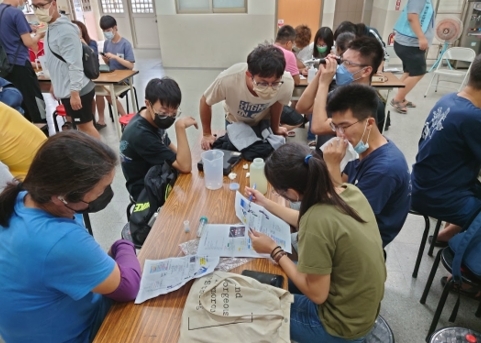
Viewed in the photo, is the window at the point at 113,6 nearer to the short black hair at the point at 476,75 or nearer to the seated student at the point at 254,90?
the seated student at the point at 254,90

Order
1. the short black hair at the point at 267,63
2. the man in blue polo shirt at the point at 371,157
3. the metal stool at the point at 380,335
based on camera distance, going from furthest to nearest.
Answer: the short black hair at the point at 267,63
the metal stool at the point at 380,335
the man in blue polo shirt at the point at 371,157

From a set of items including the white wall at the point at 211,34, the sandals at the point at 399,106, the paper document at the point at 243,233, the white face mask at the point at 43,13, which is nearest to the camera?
the paper document at the point at 243,233

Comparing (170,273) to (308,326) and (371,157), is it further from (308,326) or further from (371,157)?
(371,157)

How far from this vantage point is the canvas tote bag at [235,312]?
1.03 metres

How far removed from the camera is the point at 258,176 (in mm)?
1753

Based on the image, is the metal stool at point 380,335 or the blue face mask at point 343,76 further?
the blue face mask at point 343,76

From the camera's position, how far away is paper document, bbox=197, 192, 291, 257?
1.36 m

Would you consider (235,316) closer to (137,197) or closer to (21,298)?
(21,298)

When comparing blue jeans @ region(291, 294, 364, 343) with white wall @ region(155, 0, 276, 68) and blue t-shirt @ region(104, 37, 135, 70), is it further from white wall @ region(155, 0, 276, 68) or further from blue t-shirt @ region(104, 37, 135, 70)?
white wall @ region(155, 0, 276, 68)

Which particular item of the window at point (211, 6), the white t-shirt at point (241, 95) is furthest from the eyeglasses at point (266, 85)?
the window at point (211, 6)

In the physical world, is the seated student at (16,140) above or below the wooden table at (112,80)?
above

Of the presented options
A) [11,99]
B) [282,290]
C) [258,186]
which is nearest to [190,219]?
[258,186]

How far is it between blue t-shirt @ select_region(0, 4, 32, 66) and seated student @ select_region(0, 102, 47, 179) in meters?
1.88

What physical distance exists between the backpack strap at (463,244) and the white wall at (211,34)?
5.73m
